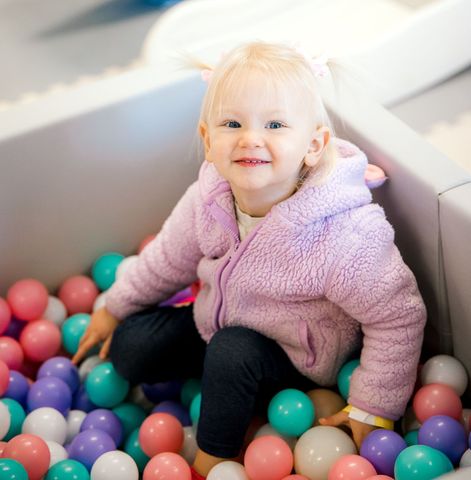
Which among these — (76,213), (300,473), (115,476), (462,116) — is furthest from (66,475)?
(462,116)

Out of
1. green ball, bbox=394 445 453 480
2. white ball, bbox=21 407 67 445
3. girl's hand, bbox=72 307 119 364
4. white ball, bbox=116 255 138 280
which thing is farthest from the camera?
white ball, bbox=116 255 138 280

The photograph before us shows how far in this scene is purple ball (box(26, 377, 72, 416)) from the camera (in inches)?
48.8

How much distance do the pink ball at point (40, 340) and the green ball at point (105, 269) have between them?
0.12 m

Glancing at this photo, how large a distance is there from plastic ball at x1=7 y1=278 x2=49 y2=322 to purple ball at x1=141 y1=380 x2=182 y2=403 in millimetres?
218

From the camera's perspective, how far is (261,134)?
3.18ft

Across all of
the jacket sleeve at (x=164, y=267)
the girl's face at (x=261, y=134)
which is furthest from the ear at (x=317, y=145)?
the jacket sleeve at (x=164, y=267)

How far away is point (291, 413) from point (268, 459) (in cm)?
7

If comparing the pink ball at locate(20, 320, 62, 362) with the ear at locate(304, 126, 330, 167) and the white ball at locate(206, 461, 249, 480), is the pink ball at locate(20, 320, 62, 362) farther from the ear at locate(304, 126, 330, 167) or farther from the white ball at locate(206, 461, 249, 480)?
the ear at locate(304, 126, 330, 167)

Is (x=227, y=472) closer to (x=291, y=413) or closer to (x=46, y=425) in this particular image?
(x=291, y=413)

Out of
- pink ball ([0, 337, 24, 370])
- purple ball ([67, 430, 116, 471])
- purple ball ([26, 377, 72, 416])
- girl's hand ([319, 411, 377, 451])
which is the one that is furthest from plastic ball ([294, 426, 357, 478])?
pink ball ([0, 337, 24, 370])

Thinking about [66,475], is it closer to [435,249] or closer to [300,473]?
[300,473]

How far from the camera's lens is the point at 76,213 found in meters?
1.39

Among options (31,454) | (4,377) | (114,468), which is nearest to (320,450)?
(114,468)

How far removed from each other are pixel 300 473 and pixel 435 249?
34 cm
